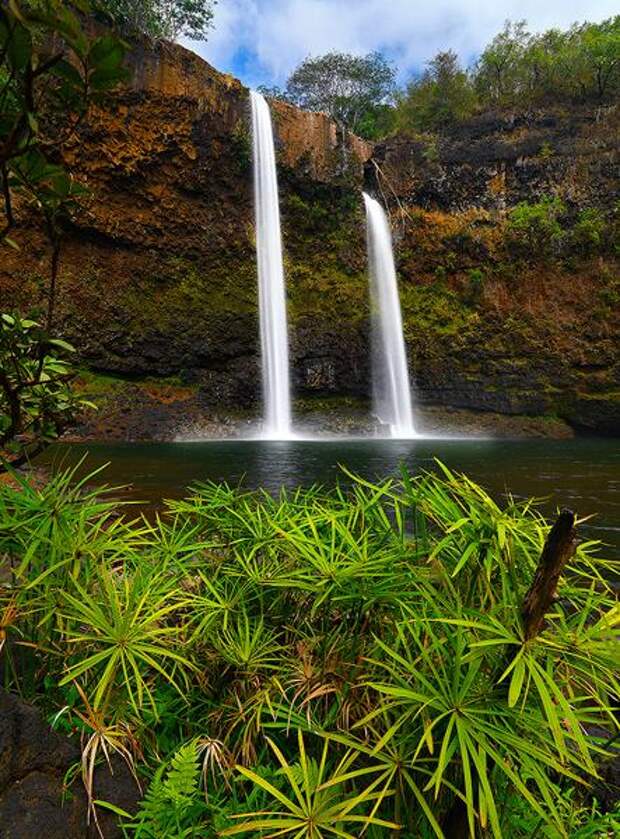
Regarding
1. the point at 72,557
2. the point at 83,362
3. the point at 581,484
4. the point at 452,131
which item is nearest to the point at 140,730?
the point at 72,557

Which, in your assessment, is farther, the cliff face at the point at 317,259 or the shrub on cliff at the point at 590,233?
the shrub on cliff at the point at 590,233

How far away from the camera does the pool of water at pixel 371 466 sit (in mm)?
8344

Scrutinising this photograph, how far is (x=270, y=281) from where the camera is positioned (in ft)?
76.6

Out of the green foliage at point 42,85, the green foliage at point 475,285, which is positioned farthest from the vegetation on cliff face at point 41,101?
the green foliage at point 475,285

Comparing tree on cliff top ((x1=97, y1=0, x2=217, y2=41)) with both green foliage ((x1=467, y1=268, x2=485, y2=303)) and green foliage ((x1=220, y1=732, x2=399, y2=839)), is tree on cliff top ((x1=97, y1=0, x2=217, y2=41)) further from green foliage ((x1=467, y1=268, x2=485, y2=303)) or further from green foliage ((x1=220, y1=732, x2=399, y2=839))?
green foliage ((x1=220, y1=732, x2=399, y2=839))

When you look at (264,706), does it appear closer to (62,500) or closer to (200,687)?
(200,687)

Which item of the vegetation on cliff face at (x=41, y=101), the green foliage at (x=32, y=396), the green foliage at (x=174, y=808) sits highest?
the vegetation on cliff face at (x=41, y=101)

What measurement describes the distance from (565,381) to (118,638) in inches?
943

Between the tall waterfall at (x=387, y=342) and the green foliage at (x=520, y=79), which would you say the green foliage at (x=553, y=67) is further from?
the tall waterfall at (x=387, y=342)

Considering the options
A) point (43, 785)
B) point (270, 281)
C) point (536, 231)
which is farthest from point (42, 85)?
point (536, 231)

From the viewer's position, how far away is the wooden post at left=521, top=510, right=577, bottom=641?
3.64 feet

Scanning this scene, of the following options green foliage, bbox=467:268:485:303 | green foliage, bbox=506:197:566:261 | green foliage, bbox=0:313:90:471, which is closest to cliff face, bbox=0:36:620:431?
green foliage, bbox=467:268:485:303

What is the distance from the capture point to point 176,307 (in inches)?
860

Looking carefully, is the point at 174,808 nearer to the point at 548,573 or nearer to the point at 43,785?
the point at 43,785
